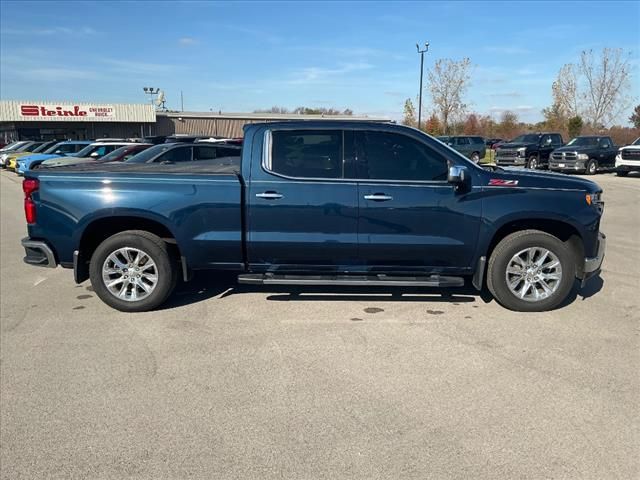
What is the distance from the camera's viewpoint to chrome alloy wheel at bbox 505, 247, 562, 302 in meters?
5.20

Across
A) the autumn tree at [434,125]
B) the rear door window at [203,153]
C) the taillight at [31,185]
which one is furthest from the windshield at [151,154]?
the autumn tree at [434,125]

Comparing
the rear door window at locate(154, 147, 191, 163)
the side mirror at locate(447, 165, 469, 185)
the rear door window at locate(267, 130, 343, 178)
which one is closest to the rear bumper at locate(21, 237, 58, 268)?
the rear door window at locate(267, 130, 343, 178)

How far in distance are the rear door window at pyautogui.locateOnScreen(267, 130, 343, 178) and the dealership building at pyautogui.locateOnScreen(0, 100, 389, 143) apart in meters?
43.4

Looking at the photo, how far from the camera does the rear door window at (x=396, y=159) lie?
16.9 ft

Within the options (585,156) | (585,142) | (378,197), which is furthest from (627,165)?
(378,197)

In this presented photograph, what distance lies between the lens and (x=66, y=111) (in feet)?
157

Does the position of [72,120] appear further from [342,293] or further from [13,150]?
[342,293]

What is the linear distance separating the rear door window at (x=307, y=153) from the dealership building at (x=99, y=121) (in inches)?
1709

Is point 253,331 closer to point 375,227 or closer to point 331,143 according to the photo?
point 375,227

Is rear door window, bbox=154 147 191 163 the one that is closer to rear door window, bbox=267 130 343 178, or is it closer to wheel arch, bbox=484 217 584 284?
rear door window, bbox=267 130 343 178

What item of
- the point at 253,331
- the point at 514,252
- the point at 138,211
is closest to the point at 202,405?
the point at 253,331

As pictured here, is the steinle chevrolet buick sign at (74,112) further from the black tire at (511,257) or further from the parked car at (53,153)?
the black tire at (511,257)

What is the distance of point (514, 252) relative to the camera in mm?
5152

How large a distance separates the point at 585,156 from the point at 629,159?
1.76m
